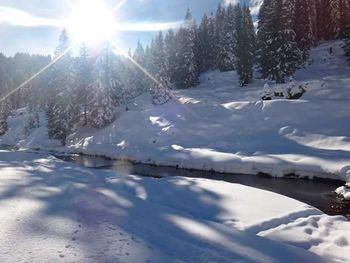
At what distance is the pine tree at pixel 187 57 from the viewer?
6731cm

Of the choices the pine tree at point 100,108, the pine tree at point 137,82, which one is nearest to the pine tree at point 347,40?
the pine tree at point 100,108

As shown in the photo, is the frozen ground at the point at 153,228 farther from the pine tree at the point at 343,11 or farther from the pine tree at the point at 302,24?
the pine tree at the point at 343,11

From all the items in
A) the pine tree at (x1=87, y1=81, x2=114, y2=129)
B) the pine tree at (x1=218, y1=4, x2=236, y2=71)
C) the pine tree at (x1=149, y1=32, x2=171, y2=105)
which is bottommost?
the pine tree at (x1=87, y1=81, x2=114, y2=129)

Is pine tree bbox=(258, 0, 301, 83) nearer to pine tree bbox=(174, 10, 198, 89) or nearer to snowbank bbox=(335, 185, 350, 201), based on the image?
pine tree bbox=(174, 10, 198, 89)

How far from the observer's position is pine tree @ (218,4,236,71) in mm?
71438

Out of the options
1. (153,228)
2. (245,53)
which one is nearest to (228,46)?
(245,53)

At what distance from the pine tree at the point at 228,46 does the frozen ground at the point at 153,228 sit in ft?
202

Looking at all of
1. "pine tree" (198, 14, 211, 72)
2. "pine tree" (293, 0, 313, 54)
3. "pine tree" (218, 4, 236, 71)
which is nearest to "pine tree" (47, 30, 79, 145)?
"pine tree" (218, 4, 236, 71)

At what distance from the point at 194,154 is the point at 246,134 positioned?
5035 mm

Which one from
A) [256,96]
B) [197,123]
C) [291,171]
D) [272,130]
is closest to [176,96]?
[256,96]

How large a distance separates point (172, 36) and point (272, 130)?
5364 cm

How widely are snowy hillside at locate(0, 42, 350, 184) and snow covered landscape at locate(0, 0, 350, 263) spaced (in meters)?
0.15

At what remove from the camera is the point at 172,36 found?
Answer: 81.0 metres

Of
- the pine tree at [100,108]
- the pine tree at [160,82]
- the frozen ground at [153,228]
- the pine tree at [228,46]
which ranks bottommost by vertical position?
the frozen ground at [153,228]
